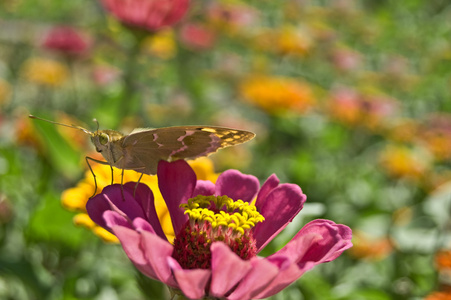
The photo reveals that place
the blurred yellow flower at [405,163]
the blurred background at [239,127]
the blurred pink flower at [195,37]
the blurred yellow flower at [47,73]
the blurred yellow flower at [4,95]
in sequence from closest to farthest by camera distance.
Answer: the blurred background at [239,127] < the blurred yellow flower at [405,163] < the blurred yellow flower at [4,95] < the blurred yellow flower at [47,73] < the blurred pink flower at [195,37]

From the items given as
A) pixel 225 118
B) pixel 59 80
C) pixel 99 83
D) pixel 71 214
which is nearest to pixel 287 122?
pixel 225 118

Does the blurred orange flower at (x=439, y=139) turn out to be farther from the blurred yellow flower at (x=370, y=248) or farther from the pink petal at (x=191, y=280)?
the pink petal at (x=191, y=280)

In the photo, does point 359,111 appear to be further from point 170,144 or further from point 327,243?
point 327,243

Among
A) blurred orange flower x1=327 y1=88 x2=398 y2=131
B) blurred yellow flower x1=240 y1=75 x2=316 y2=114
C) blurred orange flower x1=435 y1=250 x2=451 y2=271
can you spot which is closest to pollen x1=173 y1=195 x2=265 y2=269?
blurred orange flower x1=435 y1=250 x2=451 y2=271

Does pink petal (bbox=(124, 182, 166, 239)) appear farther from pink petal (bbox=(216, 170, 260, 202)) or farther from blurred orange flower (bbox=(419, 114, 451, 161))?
blurred orange flower (bbox=(419, 114, 451, 161))

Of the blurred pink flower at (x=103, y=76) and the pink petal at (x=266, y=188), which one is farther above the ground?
the pink petal at (x=266, y=188)

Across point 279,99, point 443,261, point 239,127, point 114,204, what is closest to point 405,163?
point 279,99

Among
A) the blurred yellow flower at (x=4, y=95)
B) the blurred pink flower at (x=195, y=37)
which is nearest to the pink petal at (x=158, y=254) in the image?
the blurred yellow flower at (x=4, y=95)

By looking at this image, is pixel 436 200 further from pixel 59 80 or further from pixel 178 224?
pixel 59 80
